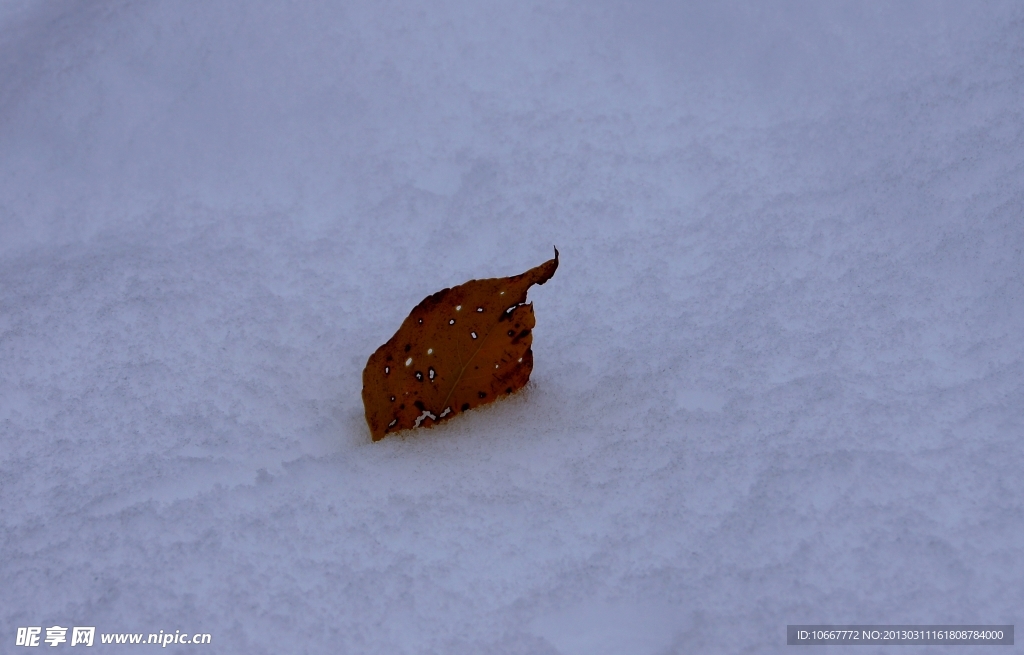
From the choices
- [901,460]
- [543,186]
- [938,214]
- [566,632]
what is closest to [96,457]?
[566,632]

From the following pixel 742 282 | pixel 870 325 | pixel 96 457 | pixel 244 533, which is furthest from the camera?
pixel 742 282

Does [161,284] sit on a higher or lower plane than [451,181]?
lower

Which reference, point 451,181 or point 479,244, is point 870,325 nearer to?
point 479,244

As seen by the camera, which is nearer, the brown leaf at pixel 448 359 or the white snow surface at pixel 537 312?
the white snow surface at pixel 537 312

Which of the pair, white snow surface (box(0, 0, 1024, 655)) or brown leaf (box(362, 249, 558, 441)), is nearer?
white snow surface (box(0, 0, 1024, 655))
